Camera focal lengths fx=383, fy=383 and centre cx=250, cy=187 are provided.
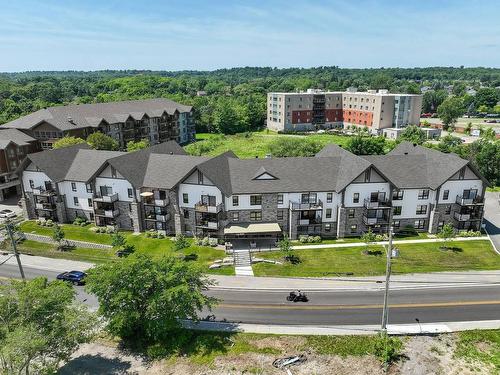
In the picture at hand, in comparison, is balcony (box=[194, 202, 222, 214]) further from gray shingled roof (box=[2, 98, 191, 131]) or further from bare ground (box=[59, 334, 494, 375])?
gray shingled roof (box=[2, 98, 191, 131])

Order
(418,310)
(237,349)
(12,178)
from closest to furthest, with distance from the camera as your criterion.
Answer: (237,349) < (418,310) < (12,178)

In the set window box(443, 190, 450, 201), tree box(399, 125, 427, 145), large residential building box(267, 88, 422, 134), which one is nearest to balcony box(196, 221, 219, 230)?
window box(443, 190, 450, 201)

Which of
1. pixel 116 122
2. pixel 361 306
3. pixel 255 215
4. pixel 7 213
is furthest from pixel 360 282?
pixel 116 122

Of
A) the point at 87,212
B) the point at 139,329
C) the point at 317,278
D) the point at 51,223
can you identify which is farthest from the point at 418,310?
the point at 51,223

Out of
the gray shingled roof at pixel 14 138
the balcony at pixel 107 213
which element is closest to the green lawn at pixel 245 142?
the gray shingled roof at pixel 14 138

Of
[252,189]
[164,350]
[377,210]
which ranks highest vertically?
[252,189]

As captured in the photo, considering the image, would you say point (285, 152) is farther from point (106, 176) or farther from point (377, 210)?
point (106, 176)

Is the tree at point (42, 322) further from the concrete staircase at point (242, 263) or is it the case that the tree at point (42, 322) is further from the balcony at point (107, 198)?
the balcony at point (107, 198)
